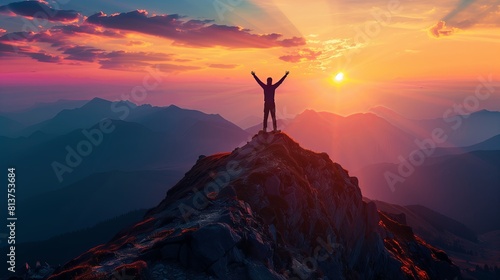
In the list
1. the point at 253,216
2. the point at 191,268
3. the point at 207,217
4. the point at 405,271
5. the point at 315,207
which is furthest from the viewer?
the point at 405,271

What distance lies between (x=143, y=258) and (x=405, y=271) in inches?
2272

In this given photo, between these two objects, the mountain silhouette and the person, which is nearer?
the mountain silhouette

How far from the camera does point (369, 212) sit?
6575cm

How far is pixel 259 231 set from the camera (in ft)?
98.5

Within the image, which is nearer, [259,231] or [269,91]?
[259,231]

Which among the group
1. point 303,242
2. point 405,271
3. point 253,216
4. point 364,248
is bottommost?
point 405,271

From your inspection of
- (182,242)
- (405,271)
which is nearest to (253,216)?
(182,242)

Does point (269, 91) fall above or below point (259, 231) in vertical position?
above

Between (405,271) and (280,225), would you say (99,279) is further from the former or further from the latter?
(405,271)

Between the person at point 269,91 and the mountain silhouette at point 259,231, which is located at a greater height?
the person at point 269,91

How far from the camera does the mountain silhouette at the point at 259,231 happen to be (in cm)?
2345

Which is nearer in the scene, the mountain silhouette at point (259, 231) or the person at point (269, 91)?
the mountain silhouette at point (259, 231)

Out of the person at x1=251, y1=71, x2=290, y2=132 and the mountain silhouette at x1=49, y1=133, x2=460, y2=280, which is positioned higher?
the person at x1=251, y1=71, x2=290, y2=132

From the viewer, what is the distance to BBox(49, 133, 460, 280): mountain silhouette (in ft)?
76.9
